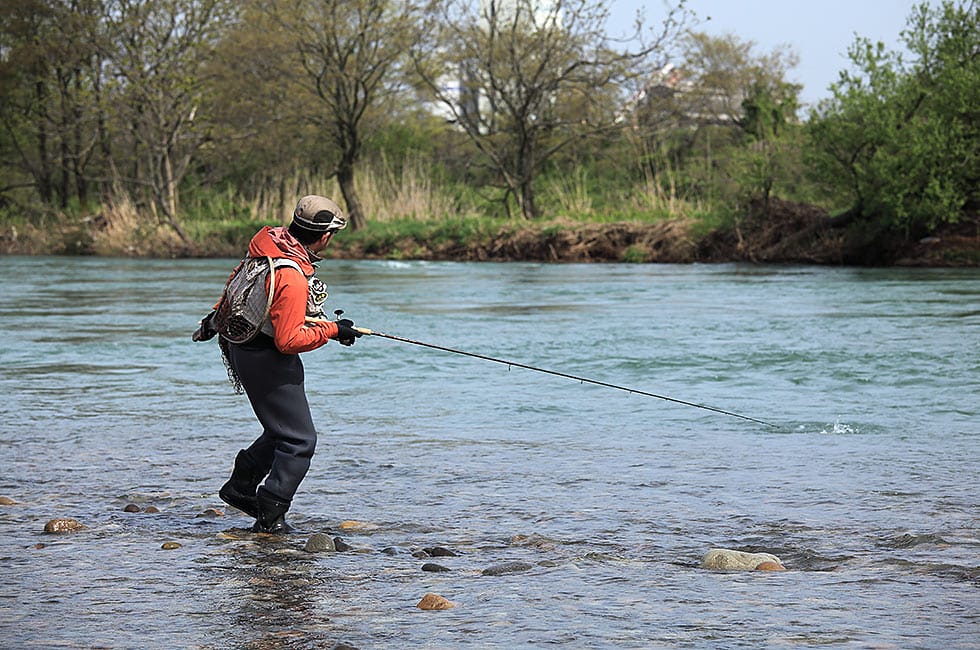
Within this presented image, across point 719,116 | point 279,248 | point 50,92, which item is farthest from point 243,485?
point 719,116

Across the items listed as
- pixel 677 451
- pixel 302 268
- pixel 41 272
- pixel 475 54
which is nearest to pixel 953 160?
pixel 475 54

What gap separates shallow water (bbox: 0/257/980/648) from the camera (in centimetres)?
423

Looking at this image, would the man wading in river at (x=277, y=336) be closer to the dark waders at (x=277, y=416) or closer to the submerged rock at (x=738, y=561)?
the dark waders at (x=277, y=416)

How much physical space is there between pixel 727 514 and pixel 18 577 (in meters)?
2.84

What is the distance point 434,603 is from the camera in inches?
173

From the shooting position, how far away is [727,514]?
580cm

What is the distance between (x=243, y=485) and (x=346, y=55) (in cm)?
3096

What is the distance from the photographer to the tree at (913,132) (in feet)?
84.4

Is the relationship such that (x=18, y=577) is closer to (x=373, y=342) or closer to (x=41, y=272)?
(x=373, y=342)

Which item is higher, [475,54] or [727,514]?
[475,54]

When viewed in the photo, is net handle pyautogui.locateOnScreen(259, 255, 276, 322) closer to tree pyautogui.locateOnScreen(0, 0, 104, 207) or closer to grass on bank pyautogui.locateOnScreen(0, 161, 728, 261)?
grass on bank pyautogui.locateOnScreen(0, 161, 728, 261)

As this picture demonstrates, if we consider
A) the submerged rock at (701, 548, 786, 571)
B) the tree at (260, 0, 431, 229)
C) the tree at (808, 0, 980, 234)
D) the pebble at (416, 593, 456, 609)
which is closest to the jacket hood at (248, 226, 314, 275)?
the pebble at (416, 593, 456, 609)

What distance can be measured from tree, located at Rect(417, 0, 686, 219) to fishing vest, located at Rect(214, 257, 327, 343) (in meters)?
28.9

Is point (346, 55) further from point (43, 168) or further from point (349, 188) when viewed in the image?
point (43, 168)
